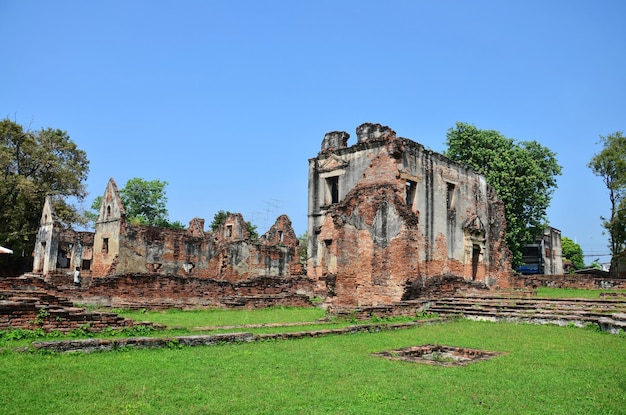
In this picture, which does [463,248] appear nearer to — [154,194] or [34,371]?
[34,371]

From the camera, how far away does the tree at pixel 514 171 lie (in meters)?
36.6

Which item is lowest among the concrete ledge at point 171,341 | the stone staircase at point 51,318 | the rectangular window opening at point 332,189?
the concrete ledge at point 171,341

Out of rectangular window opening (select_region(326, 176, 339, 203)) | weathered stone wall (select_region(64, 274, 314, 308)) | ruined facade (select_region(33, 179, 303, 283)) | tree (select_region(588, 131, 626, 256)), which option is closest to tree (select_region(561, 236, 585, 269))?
tree (select_region(588, 131, 626, 256))

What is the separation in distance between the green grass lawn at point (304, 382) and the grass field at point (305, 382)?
0.6 inches

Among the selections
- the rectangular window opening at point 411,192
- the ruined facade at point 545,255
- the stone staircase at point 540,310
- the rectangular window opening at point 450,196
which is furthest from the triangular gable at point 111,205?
the ruined facade at point 545,255

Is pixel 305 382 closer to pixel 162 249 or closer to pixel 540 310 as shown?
pixel 540 310

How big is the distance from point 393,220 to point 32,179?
27597mm

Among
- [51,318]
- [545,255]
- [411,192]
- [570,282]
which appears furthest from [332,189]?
[545,255]

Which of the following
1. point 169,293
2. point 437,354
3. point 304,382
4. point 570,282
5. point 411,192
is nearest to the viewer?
point 304,382

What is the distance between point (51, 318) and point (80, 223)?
3009 cm

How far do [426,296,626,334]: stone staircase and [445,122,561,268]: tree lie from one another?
19.2 m

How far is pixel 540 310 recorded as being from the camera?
52.5 feet

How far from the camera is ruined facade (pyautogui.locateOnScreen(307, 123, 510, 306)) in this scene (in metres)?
20.3

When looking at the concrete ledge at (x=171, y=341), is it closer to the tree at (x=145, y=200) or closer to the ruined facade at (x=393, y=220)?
the ruined facade at (x=393, y=220)
